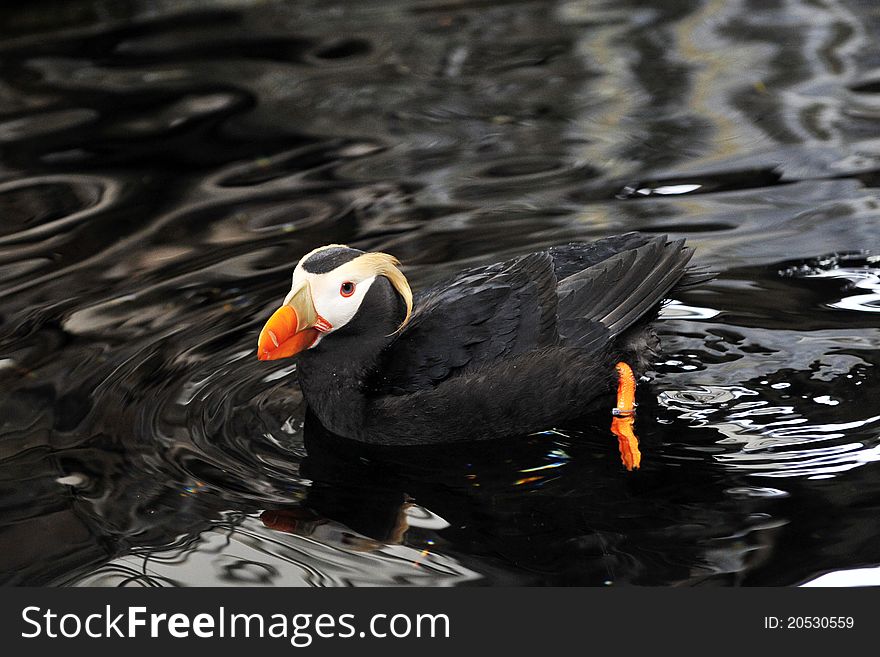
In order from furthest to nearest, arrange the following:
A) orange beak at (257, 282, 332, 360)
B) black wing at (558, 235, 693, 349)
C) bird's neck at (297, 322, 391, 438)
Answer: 1. black wing at (558, 235, 693, 349)
2. bird's neck at (297, 322, 391, 438)
3. orange beak at (257, 282, 332, 360)

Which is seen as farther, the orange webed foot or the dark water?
the orange webed foot

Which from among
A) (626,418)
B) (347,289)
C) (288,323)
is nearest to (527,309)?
(626,418)

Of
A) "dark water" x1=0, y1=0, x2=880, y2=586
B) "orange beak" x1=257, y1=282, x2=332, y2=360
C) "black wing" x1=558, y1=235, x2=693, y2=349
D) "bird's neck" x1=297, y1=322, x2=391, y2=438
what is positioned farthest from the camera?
"black wing" x1=558, y1=235, x2=693, y2=349

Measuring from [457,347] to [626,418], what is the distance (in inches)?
24.5

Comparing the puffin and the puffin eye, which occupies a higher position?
the puffin eye

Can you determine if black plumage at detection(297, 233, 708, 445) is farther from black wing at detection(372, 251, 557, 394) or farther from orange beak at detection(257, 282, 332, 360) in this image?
orange beak at detection(257, 282, 332, 360)

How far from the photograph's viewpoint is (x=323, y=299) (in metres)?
4.13

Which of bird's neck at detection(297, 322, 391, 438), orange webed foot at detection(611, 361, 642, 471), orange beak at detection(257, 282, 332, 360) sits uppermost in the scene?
orange beak at detection(257, 282, 332, 360)

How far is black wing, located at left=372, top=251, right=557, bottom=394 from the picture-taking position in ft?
13.8

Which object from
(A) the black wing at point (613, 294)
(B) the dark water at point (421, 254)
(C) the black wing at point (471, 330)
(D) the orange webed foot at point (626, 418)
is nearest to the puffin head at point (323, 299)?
(C) the black wing at point (471, 330)

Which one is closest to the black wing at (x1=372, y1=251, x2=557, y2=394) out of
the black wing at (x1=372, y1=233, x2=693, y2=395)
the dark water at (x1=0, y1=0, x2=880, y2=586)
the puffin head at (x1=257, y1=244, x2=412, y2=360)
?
the black wing at (x1=372, y1=233, x2=693, y2=395)

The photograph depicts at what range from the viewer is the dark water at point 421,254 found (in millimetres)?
3758

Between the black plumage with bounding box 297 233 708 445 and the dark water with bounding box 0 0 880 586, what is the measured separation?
0.11 m

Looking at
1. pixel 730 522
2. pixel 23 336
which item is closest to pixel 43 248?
pixel 23 336
